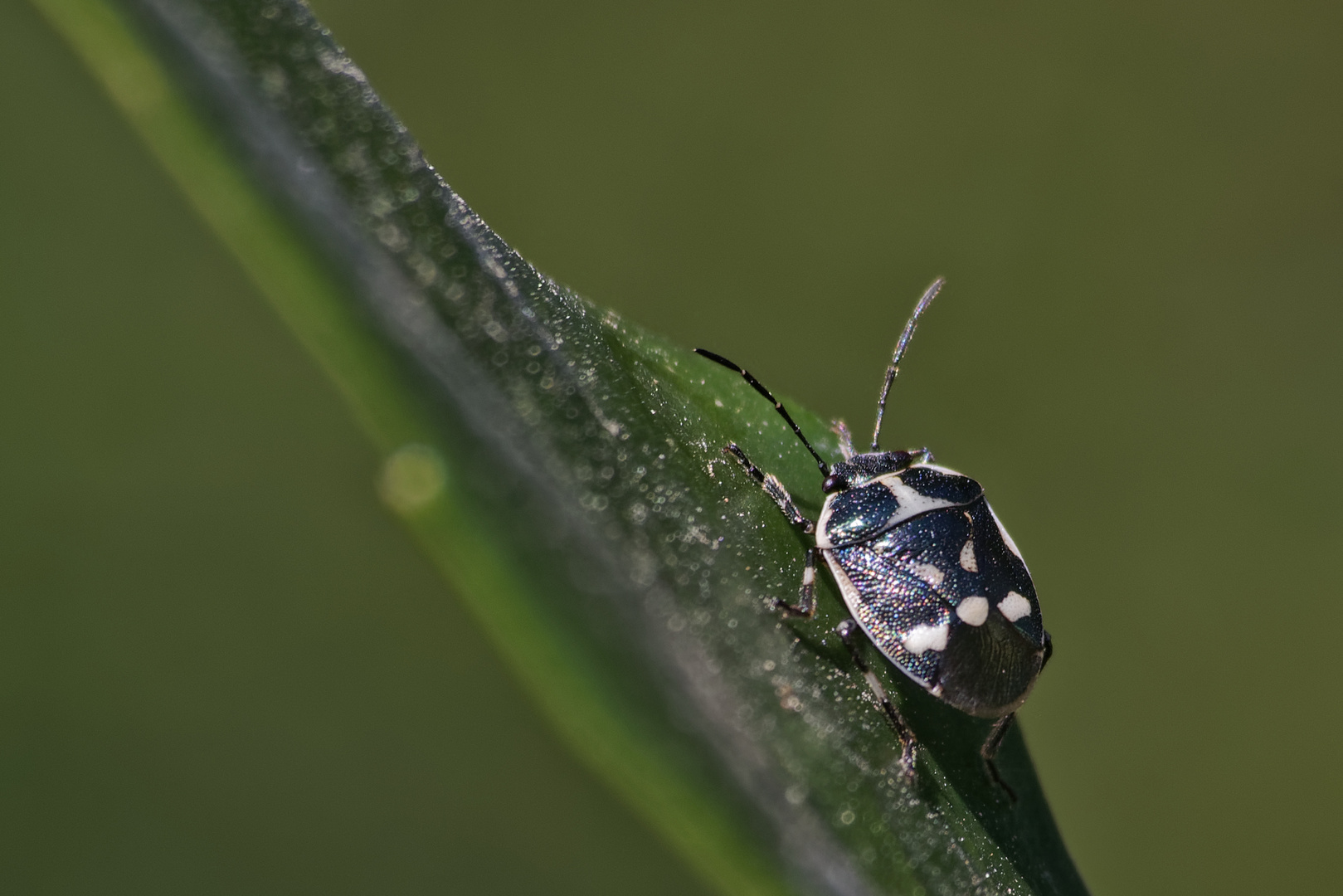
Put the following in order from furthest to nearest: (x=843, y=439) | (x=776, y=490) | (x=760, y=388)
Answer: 1. (x=843, y=439)
2. (x=760, y=388)
3. (x=776, y=490)

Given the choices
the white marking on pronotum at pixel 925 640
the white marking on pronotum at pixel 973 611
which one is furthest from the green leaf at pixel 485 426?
the white marking on pronotum at pixel 973 611

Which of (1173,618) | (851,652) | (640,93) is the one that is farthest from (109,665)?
(1173,618)

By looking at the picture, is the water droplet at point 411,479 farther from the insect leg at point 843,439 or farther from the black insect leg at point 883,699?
the insect leg at point 843,439

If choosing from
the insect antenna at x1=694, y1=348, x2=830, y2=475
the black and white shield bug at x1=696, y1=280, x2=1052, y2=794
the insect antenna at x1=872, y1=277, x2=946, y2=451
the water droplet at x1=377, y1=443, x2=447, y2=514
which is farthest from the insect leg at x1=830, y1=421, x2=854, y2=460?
the water droplet at x1=377, y1=443, x2=447, y2=514

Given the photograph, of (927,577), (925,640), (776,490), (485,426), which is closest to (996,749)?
(925,640)

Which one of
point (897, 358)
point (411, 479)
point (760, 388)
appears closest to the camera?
point (411, 479)

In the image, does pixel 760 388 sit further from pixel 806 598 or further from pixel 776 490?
pixel 806 598
